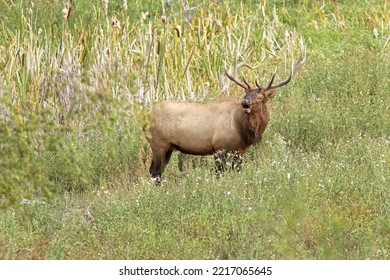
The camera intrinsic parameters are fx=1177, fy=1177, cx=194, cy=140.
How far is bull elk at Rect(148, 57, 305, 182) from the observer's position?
11898 millimetres

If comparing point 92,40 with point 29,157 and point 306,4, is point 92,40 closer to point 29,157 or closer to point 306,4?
point 306,4

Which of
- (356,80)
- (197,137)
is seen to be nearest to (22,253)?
(197,137)

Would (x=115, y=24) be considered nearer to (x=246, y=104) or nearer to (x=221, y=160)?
(x=221, y=160)

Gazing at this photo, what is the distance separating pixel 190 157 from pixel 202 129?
92 cm

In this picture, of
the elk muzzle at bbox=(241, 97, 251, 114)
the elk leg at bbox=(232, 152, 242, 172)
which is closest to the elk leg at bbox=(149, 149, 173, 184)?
the elk leg at bbox=(232, 152, 242, 172)

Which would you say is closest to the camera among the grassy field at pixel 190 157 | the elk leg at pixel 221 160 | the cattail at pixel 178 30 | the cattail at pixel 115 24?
the grassy field at pixel 190 157

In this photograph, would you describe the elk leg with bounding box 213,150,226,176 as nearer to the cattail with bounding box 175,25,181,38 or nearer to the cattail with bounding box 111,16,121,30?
the cattail with bounding box 175,25,181,38

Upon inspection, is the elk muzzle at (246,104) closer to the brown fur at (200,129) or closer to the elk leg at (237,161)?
the brown fur at (200,129)

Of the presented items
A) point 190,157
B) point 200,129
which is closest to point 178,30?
point 190,157

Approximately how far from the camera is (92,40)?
1423 cm

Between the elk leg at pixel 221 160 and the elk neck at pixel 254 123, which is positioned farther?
the elk leg at pixel 221 160

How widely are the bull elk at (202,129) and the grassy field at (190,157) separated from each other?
25cm

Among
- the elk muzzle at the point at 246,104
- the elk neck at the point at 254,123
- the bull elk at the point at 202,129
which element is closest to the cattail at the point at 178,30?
the bull elk at the point at 202,129

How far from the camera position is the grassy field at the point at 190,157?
888cm
